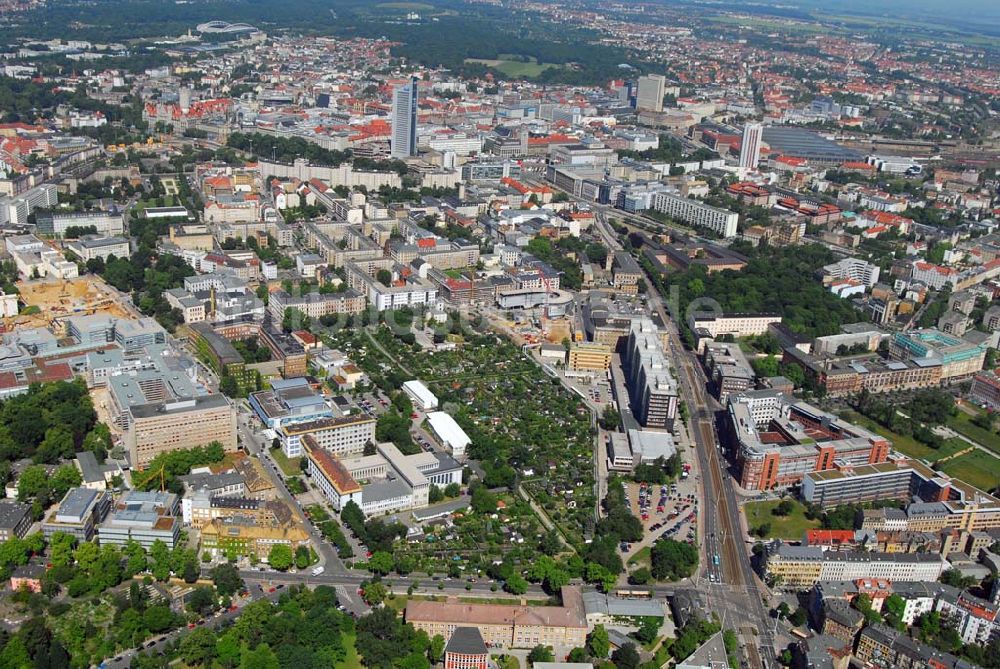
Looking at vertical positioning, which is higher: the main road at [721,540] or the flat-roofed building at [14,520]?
the flat-roofed building at [14,520]

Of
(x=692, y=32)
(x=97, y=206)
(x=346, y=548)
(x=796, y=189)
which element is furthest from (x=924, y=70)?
(x=346, y=548)

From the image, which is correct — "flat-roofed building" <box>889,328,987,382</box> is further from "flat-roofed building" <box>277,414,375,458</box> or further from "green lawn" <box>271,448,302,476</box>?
"green lawn" <box>271,448,302,476</box>

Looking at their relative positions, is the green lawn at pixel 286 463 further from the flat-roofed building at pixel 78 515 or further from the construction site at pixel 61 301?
the construction site at pixel 61 301

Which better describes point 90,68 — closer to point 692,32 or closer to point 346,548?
point 346,548

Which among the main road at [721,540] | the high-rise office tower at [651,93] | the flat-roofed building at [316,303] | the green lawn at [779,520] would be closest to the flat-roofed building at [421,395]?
the flat-roofed building at [316,303]

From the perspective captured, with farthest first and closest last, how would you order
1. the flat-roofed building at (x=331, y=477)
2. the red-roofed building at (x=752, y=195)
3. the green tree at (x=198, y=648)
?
the red-roofed building at (x=752, y=195) < the flat-roofed building at (x=331, y=477) < the green tree at (x=198, y=648)

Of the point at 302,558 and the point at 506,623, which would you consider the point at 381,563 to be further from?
the point at 506,623
